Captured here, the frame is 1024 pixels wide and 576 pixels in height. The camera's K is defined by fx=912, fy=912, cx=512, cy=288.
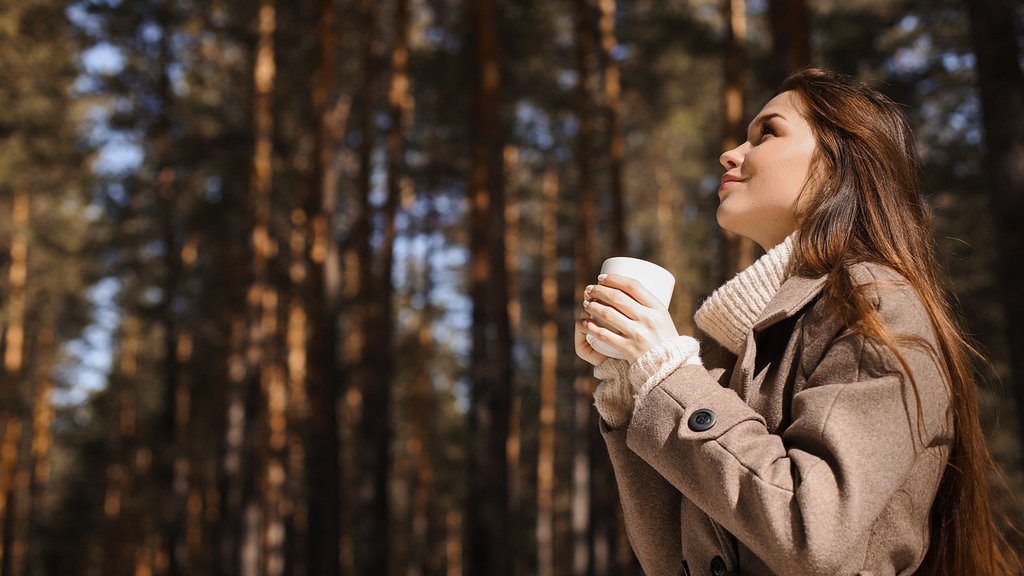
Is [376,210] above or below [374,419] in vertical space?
above

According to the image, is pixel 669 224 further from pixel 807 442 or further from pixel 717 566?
pixel 807 442

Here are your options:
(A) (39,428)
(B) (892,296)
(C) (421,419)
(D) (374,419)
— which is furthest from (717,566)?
(A) (39,428)

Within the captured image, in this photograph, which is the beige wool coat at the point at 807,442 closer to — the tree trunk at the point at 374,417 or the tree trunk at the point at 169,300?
the tree trunk at the point at 374,417

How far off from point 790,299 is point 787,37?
573 centimetres

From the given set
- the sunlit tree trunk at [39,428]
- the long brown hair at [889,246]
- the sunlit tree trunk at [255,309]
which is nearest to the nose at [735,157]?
the long brown hair at [889,246]

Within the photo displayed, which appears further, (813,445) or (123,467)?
(123,467)

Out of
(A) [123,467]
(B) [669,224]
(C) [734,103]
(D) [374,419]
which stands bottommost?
(A) [123,467]

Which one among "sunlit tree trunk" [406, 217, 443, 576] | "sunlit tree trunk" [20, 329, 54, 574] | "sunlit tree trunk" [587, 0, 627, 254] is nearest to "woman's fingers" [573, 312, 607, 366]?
"sunlit tree trunk" [587, 0, 627, 254]

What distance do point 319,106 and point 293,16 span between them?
4115mm

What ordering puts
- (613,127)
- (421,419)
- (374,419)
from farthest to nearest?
1. (421,419)
2. (613,127)
3. (374,419)

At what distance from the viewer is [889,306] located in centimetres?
152

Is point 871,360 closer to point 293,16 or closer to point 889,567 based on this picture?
point 889,567

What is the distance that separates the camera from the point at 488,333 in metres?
11.7

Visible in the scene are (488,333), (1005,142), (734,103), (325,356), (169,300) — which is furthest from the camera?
(169,300)
